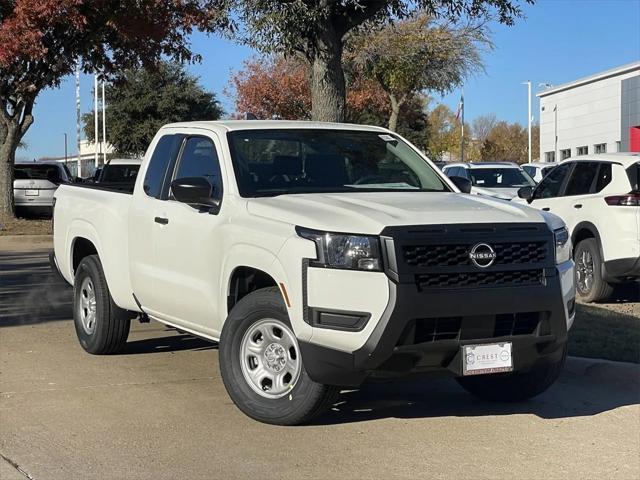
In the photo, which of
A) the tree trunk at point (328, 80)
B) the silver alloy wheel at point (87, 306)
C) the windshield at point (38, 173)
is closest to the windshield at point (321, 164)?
the silver alloy wheel at point (87, 306)

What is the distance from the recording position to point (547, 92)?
61.2m

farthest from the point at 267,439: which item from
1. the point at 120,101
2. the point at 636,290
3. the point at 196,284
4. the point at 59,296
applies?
the point at 120,101

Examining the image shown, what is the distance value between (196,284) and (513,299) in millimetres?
2261

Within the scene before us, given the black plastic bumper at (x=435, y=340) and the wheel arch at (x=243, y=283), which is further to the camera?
the wheel arch at (x=243, y=283)

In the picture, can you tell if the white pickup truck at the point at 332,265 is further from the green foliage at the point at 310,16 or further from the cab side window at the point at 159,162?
the green foliage at the point at 310,16

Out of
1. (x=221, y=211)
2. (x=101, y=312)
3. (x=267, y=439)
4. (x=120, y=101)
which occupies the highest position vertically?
(x=120, y=101)

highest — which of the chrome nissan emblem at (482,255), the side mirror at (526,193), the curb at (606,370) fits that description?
the side mirror at (526,193)

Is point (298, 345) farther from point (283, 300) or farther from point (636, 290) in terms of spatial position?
point (636, 290)

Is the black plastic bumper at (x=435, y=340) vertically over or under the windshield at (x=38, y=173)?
under

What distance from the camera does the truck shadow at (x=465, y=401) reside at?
625 centimetres

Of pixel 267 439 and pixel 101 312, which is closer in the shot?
pixel 267 439

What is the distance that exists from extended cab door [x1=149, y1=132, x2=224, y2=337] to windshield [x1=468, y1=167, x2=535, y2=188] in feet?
44.2

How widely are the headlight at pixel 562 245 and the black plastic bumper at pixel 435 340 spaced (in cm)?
26

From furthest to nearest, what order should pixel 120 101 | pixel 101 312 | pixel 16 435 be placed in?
pixel 120 101 → pixel 101 312 → pixel 16 435
